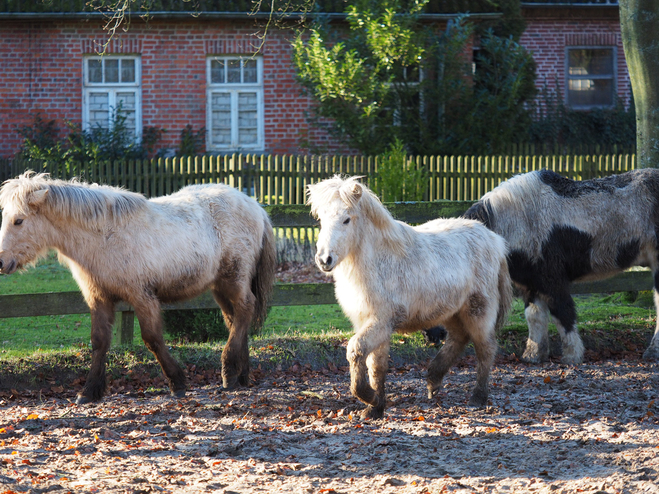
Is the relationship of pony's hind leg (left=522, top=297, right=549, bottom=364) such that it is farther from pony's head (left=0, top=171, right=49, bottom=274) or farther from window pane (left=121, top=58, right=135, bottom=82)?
window pane (left=121, top=58, right=135, bottom=82)

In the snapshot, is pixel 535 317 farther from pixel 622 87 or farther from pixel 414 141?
pixel 622 87

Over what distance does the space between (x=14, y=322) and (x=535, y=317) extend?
6.77 m

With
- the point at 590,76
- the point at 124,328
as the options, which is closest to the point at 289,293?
the point at 124,328

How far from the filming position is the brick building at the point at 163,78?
614 inches

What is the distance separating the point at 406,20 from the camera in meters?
14.6

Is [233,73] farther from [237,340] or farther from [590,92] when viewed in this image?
[237,340]

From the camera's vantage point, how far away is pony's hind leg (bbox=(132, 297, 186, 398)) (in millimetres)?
5676

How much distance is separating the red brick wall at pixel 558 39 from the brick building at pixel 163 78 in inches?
161

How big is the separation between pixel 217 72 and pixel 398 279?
1216cm

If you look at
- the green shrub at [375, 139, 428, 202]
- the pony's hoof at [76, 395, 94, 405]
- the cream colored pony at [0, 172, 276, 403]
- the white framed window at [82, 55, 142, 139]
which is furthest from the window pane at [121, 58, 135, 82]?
the pony's hoof at [76, 395, 94, 405]

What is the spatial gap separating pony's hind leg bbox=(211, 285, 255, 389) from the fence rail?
0.82 metres

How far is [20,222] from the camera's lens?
17.7 feet

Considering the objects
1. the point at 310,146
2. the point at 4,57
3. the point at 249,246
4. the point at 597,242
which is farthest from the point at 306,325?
the point at 4,57

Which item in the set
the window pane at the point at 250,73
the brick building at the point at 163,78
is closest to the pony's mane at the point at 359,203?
the brick building at the point at 163,78
